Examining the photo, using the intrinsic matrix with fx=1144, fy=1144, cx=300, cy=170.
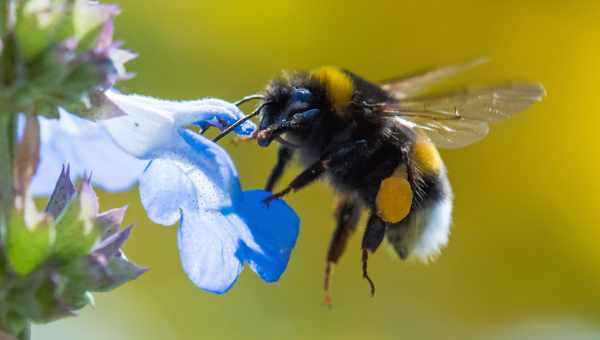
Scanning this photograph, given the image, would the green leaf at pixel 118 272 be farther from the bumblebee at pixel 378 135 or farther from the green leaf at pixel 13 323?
the bumblebee at pixel 378 135

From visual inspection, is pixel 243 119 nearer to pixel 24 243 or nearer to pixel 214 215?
pixel 214 215

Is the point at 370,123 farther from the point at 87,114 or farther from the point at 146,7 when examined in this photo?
the point at 146,7

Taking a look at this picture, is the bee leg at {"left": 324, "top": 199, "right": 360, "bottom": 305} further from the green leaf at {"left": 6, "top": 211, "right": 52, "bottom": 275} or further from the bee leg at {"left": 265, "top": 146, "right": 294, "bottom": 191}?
the green leaf at {"left": 6, "top": 211, "right": 52, "bottom": 275}

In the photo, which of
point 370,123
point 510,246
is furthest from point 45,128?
point 510,246

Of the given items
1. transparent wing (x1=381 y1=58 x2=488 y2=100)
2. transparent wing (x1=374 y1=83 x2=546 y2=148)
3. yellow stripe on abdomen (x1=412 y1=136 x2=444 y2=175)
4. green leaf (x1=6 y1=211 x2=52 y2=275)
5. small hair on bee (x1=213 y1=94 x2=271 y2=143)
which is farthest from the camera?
transparent wing (x1=381 y1=58 x2=488 y2=100)

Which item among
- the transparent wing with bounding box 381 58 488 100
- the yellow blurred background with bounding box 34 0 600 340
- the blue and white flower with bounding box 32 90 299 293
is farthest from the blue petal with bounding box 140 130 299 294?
the yellow blurred background with bounding box 34 0 600 340

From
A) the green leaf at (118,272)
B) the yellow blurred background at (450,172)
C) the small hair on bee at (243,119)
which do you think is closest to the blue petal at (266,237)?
the small hair on bee at (243,119)
